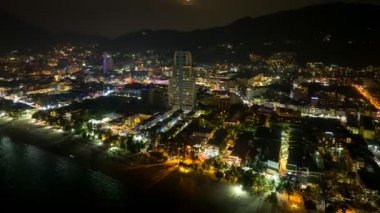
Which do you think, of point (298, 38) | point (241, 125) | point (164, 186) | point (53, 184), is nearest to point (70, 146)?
point (53, 184)

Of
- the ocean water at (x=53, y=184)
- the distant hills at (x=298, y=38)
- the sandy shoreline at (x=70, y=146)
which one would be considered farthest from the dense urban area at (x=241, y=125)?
the distant hills at (x=298, y=38)

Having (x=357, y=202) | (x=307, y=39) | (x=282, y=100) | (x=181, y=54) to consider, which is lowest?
(x=357, y=202)

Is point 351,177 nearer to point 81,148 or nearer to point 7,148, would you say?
point 81,148

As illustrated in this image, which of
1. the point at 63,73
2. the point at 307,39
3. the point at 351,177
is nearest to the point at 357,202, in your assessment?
the point at 351,177

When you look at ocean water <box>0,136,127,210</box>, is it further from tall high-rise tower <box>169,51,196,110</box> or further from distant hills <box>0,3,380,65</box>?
distant hills <box>0,3,380,65</box>

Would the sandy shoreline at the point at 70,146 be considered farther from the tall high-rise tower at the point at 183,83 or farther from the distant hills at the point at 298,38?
the distant hills at the point at 298,38

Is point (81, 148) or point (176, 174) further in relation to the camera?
point (81, 148)

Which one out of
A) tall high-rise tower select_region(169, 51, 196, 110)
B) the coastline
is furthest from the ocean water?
tall high-rise tower select_region(169, 51, 196, 110)
